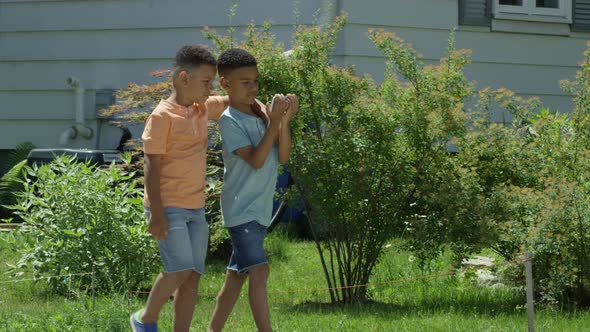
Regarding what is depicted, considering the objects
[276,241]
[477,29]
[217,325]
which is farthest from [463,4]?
[217,325]

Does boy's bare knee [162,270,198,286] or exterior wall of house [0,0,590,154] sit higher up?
exterior wall of house [0,0,590,154]

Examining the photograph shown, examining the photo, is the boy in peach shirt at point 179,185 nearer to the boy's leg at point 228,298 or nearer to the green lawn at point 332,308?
the boy's leg at point 228,298

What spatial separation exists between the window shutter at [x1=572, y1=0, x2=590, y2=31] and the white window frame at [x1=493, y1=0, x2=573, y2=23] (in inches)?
3.9

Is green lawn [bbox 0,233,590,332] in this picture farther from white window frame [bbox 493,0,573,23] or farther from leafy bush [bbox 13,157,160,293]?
white window frame [bbox 493,0,573,23]

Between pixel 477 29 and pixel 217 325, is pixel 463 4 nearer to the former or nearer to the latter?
pixel 477 29

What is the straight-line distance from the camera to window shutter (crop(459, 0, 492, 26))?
10648 mm

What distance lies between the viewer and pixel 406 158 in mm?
6637

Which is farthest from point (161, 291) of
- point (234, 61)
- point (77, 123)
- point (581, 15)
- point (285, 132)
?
point (581, 15)

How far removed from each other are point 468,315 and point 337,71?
→ 6.03 feet

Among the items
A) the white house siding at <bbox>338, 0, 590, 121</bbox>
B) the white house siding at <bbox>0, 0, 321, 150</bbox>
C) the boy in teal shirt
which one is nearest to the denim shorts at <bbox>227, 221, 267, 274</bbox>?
the boy in teal shirt

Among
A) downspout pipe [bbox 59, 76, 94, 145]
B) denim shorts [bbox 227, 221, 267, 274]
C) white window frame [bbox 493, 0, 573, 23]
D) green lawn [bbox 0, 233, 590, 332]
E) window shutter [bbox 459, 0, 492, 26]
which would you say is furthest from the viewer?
downspout pipe [bbox 59, 76, 94, 145]

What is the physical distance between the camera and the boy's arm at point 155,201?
4.87 metres

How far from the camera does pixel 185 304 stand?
510 cm

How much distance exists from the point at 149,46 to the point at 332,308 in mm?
5232
